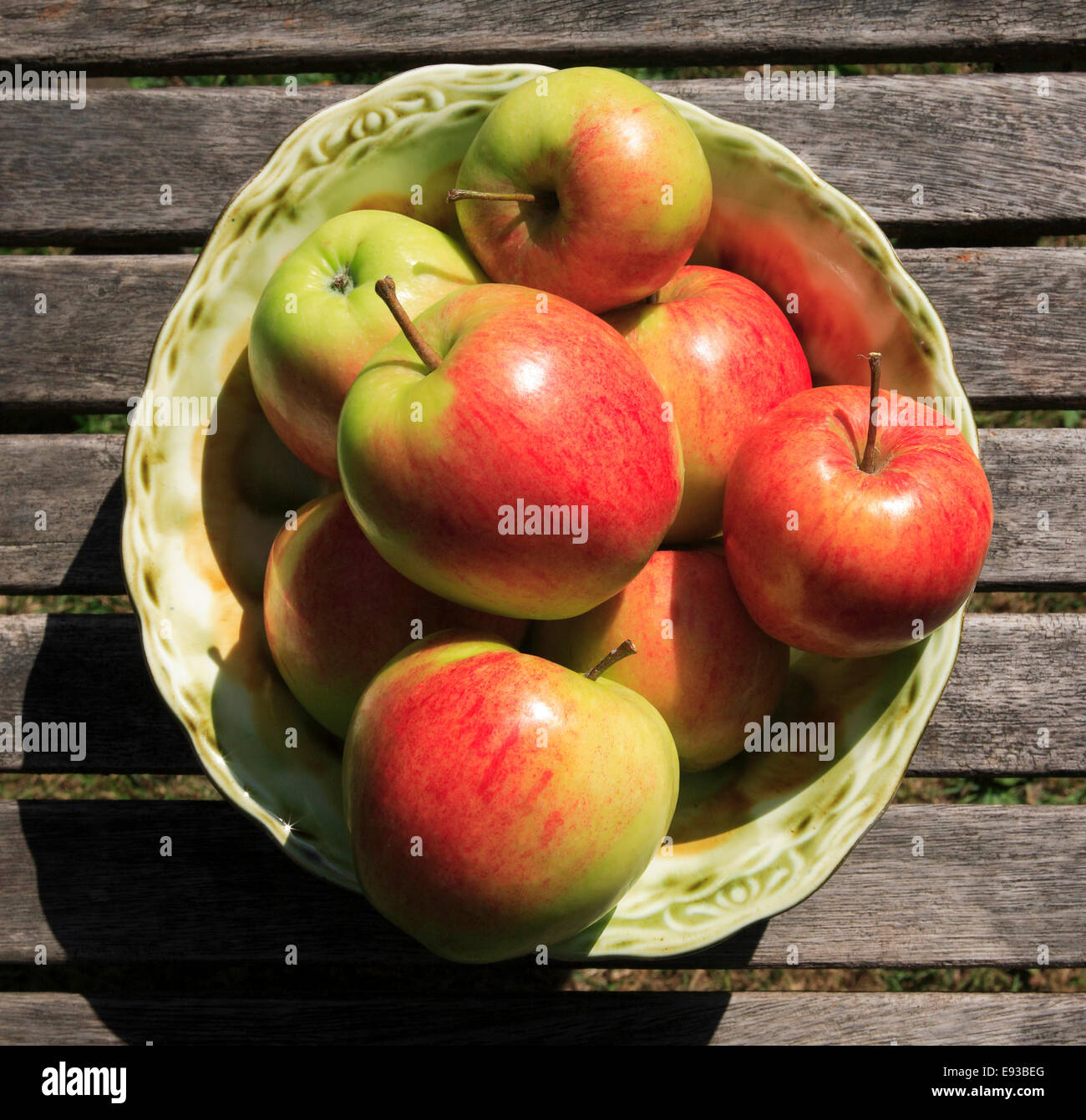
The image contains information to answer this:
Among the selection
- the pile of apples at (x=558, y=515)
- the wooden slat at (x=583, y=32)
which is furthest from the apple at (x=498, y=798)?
the wooden slat at (x=583, y=32)

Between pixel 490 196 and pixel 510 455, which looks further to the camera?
pixel 490 196

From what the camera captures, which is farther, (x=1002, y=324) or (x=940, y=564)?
(x=1002, y=324)

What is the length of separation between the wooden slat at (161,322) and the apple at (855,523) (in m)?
0.34

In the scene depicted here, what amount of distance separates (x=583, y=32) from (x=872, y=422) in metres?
0.67

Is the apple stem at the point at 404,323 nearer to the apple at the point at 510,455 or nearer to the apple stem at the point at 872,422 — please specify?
the apple at the point at 510,455

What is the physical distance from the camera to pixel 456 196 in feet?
2.85

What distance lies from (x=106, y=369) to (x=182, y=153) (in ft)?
Result: 0.95

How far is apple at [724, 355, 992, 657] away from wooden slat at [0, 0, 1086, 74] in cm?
57

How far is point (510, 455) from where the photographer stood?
730 millimetres

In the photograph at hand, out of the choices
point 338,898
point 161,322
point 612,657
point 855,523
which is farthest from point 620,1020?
point 161,322

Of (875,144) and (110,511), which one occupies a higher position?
(875,144)

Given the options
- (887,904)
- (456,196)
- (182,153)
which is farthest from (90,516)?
(887,904)

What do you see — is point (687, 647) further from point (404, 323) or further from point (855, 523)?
point (404, 323)
